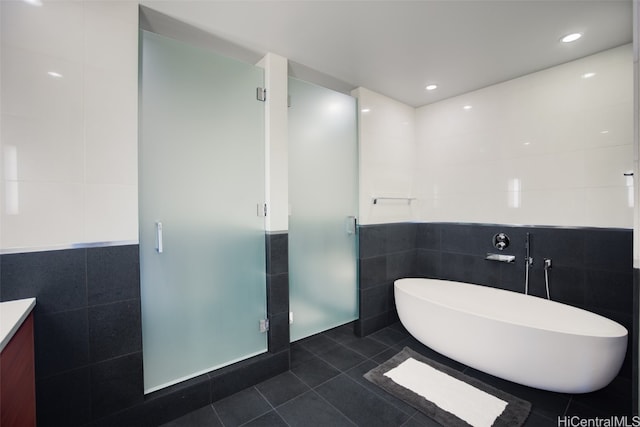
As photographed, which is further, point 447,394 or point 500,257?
point 500,257

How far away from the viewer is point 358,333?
2746mm

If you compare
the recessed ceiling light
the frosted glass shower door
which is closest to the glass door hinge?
the frosted glass shower door

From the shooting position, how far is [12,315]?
1.11 meters

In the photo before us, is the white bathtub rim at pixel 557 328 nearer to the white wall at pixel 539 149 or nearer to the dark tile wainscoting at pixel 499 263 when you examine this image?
the dark tile wainscoting at pixel 499 263

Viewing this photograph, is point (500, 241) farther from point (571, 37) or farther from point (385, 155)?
point (571, 37)

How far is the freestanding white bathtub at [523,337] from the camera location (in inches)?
63.7

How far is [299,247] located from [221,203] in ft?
2.66

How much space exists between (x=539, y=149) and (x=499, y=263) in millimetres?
1110

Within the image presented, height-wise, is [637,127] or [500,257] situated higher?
[637,127]

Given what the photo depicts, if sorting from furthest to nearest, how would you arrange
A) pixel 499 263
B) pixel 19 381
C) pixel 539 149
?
pixel 499 263
pixel 539 149
pixel 19 381

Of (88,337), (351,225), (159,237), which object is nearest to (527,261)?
(351,225)

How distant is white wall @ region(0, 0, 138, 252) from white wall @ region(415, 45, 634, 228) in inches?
114

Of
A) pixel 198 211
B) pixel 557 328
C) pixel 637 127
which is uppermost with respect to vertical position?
pixel 637 127

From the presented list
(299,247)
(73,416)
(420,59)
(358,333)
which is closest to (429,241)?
(358,333)
